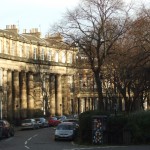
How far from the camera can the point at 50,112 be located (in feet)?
344

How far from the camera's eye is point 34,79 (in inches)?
3927

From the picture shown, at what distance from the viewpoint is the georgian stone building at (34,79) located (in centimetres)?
8756

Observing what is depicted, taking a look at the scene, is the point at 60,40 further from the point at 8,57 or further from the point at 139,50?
the point at 8,57

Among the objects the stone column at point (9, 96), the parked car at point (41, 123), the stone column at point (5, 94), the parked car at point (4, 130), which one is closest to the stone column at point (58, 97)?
the stone column at point (9, 96)

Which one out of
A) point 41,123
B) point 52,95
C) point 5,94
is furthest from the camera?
point 52,95

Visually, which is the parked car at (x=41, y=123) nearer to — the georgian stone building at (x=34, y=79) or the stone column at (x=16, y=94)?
the georgian stone building at (x=34, y=79)

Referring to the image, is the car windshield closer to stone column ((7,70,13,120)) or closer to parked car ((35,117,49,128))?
parked car ((35,117,49,128))

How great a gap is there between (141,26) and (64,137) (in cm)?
1414

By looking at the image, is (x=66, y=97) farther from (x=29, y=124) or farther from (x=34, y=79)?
(x=29, y=124)

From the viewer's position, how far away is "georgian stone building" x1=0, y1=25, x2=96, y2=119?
87562 mm

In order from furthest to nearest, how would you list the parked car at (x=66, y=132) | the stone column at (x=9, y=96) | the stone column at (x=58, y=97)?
the stone column at (x=58, y=97) < the stone column at (x=9, y=96) < the parked car at (x=66, y=132)

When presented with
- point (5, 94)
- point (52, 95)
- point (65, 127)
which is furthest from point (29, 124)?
point (52, 95)

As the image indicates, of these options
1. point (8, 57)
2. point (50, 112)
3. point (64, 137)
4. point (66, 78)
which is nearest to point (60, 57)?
point (66, 78)

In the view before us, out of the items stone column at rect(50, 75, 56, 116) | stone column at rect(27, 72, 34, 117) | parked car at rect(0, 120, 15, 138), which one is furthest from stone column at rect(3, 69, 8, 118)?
parked car at rect(0, 120, 15, 138)
